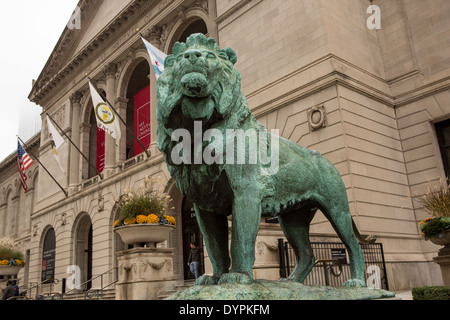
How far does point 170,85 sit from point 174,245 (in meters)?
21.6

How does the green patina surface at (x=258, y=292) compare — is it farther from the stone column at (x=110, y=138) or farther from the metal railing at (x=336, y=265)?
the stone column at (x=110, y=138)

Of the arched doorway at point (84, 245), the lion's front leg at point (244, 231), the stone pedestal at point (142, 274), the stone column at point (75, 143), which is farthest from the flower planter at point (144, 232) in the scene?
the stone column at point (75, 143)

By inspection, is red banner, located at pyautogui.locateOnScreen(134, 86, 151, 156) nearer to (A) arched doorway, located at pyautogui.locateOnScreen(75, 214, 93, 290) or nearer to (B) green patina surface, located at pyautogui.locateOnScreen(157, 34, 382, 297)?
(A) arched doorway, located at pyautogui.locateOnScreen(75, 214, 93, 290)

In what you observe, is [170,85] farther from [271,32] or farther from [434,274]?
[271,32]

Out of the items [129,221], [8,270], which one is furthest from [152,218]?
[8,270]

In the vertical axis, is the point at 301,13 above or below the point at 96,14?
below

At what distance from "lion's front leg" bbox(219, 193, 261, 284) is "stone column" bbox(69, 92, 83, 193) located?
3248 cm

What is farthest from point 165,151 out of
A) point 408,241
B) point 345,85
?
point 408,241

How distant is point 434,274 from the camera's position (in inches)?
579

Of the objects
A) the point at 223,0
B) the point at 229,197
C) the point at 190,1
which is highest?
the point at 190,1

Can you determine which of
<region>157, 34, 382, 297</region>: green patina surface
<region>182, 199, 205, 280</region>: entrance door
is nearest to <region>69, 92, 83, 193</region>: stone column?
<region>182, 199, 205, 280</region>: entrance door

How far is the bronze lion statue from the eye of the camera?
2672 millimetres

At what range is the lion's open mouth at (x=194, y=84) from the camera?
8.49 feet

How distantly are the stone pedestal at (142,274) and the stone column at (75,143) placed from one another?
24.5 m
